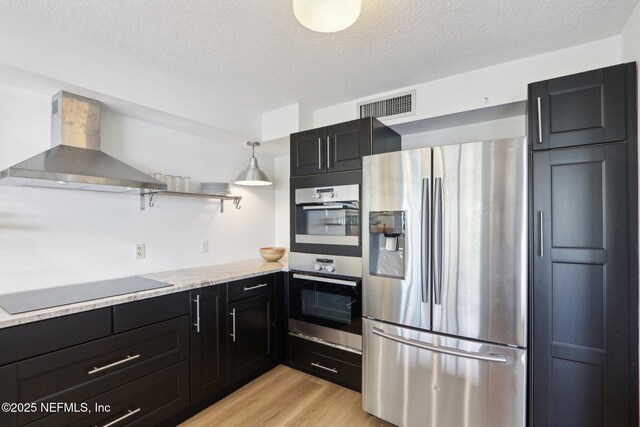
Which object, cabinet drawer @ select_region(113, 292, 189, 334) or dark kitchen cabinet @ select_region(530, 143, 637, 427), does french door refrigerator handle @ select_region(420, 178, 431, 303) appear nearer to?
dark kitchen cabinet @ select_region(530, 143, 637, 427)

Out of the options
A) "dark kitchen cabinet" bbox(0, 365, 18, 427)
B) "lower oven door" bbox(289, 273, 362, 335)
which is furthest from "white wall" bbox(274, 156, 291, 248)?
"dark kitchen cabinet" bbox(0, 365, 18, 427)

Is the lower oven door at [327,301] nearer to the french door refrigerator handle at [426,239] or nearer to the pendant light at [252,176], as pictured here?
the french door refrigerator handle at [426,239]

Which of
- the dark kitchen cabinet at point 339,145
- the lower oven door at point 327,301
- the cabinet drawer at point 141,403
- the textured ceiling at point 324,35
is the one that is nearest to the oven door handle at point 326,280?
the lower oven door at point 327,301

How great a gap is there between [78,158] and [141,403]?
1531mm

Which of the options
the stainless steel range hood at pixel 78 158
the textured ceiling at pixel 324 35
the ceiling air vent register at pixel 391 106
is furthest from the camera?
the ceiling air vent register at pixel 391 106

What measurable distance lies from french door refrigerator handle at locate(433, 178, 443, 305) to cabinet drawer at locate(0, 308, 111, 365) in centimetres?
186

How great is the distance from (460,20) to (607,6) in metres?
0.73

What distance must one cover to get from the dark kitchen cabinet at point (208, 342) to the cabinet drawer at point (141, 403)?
0.28ft

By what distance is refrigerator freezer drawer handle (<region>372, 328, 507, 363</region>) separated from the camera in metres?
1.64

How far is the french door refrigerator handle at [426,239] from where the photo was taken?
5.95ft

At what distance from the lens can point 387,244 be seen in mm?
2035

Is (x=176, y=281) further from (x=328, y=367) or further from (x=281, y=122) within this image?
(x=281, y=122)

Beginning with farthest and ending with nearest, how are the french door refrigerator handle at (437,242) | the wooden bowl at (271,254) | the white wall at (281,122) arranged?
the wooden bowl at (271,254) < the white wall at (281,122) < the french door refrigerator handle at (437,242)

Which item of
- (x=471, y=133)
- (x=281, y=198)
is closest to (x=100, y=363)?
(x=281, y=198)
